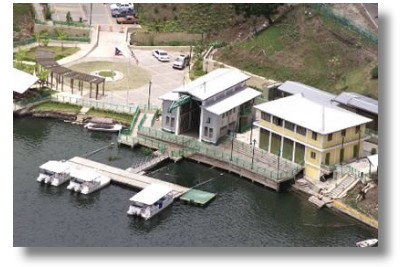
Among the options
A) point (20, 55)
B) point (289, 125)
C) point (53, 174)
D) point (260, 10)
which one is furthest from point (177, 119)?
point (260, 10)

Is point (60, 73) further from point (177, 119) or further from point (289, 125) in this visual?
point (289, 125)

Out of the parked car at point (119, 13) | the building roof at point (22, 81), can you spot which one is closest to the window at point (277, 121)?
the building roof at point (22, 81)

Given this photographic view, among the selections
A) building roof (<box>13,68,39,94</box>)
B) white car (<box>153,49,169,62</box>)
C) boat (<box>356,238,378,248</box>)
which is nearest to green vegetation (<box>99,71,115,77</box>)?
white car (<box>153,49,169,62</box>)

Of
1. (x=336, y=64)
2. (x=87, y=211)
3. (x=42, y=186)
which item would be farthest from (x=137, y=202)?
(x=336, y=64)

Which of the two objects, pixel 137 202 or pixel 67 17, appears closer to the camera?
pixel 137 202

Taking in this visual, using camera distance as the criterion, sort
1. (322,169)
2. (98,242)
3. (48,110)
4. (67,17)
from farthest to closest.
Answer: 1. (67,17)
2. (48,110)
3. (322,169)
4. (98,242)

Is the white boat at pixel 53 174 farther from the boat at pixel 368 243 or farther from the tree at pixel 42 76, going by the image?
the boat at pixel 368 243

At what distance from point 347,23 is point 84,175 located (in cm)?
3548

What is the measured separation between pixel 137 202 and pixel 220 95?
16.6 metres

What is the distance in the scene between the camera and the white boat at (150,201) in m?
67.9

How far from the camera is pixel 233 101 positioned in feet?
267

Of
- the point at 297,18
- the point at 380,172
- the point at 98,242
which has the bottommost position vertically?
the point at 98,242

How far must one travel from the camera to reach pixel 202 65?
317 feet

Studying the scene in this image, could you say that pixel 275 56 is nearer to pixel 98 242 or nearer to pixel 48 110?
pixel 48 110
